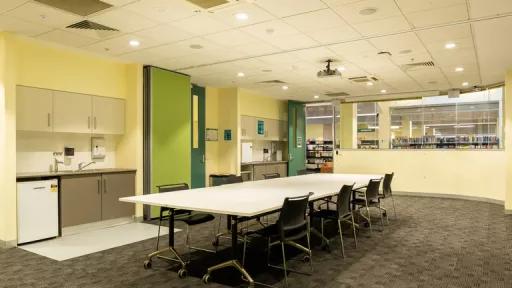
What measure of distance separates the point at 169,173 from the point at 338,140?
7.69 meters

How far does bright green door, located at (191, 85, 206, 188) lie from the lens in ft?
29.1

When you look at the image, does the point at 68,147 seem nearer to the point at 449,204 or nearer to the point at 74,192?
the point at 74,192

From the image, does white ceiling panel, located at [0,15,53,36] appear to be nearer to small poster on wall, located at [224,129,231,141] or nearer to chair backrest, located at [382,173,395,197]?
small poster on wall, located at [224,129,231,141]

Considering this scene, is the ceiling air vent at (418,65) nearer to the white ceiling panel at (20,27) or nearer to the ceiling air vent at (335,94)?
the ceiling air vent at (335,94)

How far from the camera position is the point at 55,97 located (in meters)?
5.80

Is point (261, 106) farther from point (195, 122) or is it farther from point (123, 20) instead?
point (123, 20)

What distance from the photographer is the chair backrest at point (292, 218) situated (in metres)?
3.50

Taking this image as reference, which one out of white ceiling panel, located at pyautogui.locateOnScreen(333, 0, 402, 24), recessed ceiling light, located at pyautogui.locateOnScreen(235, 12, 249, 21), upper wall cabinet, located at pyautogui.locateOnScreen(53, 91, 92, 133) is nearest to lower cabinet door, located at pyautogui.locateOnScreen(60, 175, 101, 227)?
upper wall cabinet, located at pyautogui.locateOnScreen(53, 91, 92, 133)

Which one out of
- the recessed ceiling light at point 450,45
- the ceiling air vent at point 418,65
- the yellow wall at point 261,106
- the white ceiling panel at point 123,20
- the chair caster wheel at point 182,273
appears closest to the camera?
the chair caster wheel at point 182,273

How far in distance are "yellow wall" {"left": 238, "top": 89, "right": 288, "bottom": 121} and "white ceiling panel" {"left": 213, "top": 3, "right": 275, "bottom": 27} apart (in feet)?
17.1

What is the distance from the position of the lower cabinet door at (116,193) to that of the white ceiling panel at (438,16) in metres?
5.11

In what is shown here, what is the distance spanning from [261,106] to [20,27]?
280 inches

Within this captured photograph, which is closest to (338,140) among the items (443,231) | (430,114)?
(430,114)

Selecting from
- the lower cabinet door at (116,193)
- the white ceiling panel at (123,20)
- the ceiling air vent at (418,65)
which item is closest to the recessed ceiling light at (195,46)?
the white ceiling panel at (123,20)
